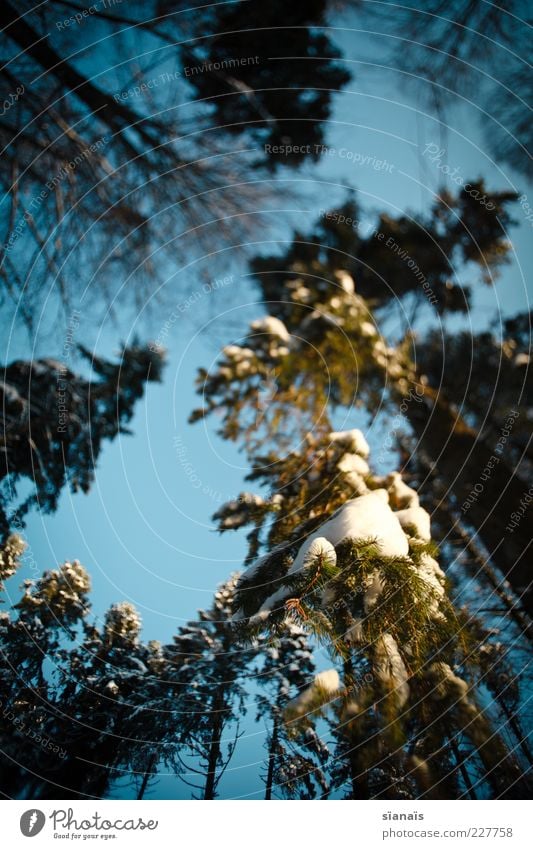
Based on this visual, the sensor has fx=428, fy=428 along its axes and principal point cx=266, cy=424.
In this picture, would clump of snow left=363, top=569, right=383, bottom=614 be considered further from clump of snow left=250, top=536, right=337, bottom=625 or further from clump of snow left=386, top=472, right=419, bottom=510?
clump of snow left=386, top=472, right=419, bottom=510

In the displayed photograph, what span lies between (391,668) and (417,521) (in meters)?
0.67

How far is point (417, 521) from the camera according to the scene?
212 centimetres

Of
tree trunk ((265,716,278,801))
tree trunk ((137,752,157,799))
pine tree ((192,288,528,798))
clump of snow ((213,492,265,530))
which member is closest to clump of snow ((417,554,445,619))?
pine tree ((192,288,528,798))

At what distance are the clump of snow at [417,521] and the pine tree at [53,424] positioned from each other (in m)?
1.97

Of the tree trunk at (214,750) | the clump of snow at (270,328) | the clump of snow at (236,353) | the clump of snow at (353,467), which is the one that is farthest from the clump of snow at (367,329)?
the tree trunk at (214,750)

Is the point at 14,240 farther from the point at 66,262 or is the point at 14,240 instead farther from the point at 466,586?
the point at 466,586

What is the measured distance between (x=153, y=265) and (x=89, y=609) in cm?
264

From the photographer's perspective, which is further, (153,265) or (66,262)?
(153,265)

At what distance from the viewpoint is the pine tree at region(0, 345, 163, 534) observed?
8.79ft

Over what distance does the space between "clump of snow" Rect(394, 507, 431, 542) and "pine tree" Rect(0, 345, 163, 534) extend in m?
1.97

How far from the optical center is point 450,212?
4391 millimetres

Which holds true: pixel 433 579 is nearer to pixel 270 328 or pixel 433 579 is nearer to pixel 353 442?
pixel 353 442

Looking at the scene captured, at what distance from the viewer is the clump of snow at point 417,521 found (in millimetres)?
2094
